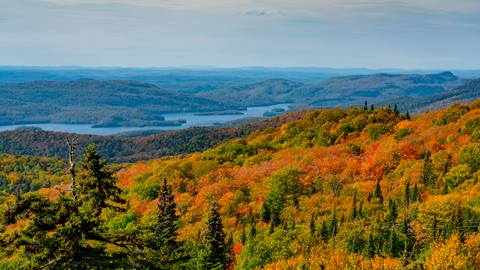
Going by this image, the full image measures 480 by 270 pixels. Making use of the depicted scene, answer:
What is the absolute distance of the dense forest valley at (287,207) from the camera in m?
21.2

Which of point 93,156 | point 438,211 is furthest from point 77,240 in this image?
point 438,211

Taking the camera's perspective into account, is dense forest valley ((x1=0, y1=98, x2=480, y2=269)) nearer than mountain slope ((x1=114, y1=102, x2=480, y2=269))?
Yes

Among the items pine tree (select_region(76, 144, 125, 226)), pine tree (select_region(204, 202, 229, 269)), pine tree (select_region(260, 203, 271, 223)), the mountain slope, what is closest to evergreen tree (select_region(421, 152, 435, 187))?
the mountain slope

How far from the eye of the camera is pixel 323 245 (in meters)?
65.9

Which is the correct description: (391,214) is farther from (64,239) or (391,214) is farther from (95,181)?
(64,239)

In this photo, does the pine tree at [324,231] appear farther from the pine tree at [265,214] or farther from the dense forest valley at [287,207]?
the pine tree at [265,214]

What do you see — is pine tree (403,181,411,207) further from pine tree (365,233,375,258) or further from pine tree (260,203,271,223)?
pine tree (260,203,271,223)

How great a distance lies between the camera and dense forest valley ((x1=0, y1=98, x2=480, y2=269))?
21.2 m

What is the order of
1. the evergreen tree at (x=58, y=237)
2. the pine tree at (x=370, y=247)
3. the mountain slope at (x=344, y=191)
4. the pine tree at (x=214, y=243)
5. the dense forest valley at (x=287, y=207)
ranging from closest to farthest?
1. the evergreen tree at (x=58, y=237)
2. the dense forest valley at (x=287, y=207)
3. the pine tree at (x=214, y=243)
4. the pine tree at (x=370, y=247)
5. the mountain slope at (x=344, y=191)

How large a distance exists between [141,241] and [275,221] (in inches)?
2502

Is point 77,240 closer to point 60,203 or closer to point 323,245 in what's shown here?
point 60,203

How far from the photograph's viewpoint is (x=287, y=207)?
88688mm

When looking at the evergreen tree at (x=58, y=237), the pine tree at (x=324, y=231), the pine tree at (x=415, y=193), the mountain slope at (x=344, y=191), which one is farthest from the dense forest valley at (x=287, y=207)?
the pine tree at (x=324, y=231)

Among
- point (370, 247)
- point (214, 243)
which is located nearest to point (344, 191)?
point (370, 247)
